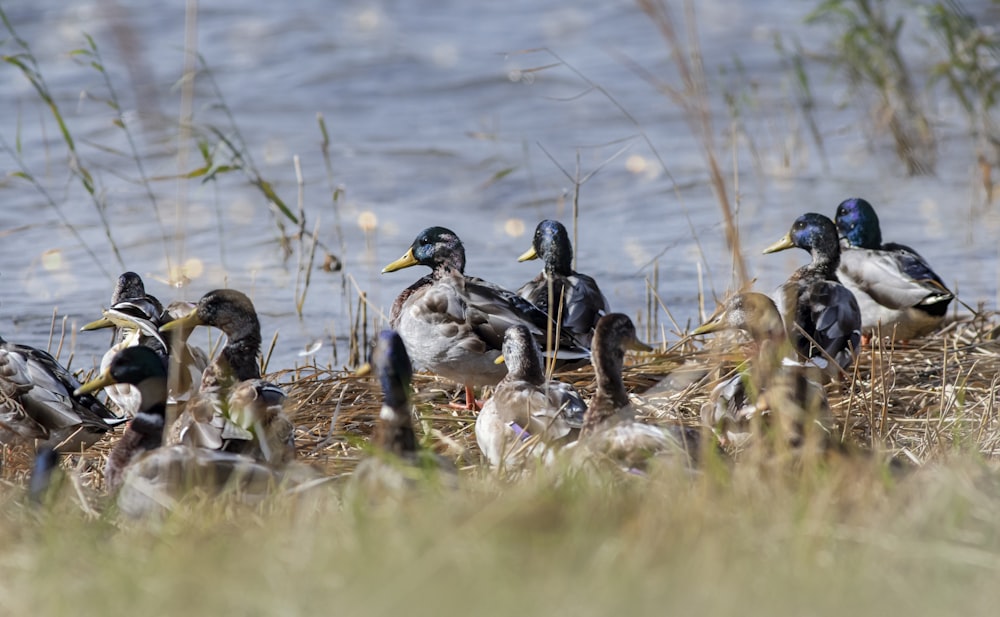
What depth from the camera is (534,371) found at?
570cm

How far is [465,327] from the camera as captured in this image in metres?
6.51

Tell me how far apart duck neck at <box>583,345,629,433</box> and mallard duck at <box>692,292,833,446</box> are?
342 millimetres

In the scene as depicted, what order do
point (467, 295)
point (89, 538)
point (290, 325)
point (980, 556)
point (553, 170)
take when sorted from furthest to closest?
point (553, 170)
point (290, 325)
point (467, 295)
point (89, 538)
point (980, 556)

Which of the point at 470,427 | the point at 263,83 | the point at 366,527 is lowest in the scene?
the point at 470,427

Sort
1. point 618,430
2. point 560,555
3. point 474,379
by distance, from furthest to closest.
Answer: point 474,379 → point 618,430 → point 560,555

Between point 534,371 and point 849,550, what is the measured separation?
2604 mm

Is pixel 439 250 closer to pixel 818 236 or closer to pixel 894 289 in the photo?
pixel 818 236

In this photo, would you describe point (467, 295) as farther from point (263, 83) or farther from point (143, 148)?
point (263, 83)

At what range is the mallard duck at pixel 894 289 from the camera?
751 centimetres

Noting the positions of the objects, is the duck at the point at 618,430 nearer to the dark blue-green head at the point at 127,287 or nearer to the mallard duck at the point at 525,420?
the mallard duck at the point at 525,420

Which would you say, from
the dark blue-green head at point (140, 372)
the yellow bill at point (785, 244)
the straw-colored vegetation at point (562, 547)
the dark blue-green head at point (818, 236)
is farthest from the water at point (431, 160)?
the straw-colored vegetation at point (562, 547)

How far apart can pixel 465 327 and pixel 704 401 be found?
1.16 metres

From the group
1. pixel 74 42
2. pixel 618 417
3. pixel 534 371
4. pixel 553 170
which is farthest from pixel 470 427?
pixel 74 42

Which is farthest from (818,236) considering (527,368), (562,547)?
(562,547)
